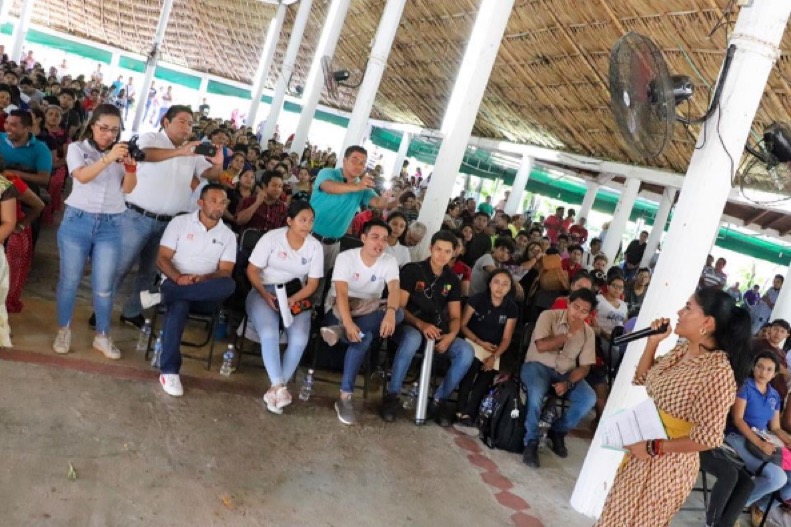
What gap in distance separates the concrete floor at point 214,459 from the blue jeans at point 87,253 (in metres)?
0.33

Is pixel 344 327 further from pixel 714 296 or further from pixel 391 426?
pixel 714 296

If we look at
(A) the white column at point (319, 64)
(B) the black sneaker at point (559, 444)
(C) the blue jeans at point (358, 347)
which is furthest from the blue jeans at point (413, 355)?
(A) the white column at point (319, 64)

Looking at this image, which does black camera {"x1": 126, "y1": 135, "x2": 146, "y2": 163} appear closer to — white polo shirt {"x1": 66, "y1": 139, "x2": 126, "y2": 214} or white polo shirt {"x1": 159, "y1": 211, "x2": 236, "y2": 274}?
white polo shirt {"x1": 66, "y1": 139, "x2": 126, "y2": 214}

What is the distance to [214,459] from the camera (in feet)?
10.9

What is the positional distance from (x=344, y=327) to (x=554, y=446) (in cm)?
173

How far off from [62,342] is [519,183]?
13.1 meters

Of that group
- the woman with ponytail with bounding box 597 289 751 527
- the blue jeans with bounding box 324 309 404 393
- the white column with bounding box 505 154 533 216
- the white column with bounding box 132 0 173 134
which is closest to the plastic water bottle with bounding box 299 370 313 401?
the blue jeans with bounding box 324 309 404 393

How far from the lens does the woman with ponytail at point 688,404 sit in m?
2.43

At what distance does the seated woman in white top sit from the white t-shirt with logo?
82cm

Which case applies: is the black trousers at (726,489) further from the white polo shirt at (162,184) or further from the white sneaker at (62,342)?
the white sneaker at (62,342)

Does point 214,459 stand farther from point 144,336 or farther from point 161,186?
point 161,186

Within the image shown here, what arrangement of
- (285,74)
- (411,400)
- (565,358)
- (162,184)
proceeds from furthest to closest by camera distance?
(285,74), (411,400), (565,358), (162,184)

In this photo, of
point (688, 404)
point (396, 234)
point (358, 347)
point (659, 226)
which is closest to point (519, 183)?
point (659, 226)

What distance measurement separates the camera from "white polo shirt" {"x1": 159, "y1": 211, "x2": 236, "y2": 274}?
13.5ft
